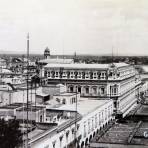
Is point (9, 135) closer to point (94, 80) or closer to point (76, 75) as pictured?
point (94, 80)

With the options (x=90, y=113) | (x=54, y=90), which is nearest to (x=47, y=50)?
(x=54, y=90)

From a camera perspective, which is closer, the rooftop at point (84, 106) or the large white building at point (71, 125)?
the large white building at point (71, 125)

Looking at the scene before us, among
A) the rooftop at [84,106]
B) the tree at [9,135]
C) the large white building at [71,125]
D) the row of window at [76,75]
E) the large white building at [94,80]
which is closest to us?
the tree at [9,135]

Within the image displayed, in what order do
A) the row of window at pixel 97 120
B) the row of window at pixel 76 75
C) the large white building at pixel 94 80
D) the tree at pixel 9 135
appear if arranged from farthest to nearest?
1. the row of window at pixel 76 75
2. the large white building at pixel 94 80
3. the row of window at pixel 97 120
4. the tree at pixel 9 135

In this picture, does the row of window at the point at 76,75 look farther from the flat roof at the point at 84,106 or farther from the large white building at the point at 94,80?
the flat roof at the point at 84,106

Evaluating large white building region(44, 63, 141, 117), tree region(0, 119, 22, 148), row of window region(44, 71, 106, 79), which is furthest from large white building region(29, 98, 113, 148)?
row of window region(44, 71, 106, 79)

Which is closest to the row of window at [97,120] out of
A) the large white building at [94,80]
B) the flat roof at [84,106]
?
the flat roof at [84,106]

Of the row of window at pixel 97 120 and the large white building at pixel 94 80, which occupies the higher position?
the large white building at pixel 94 80
